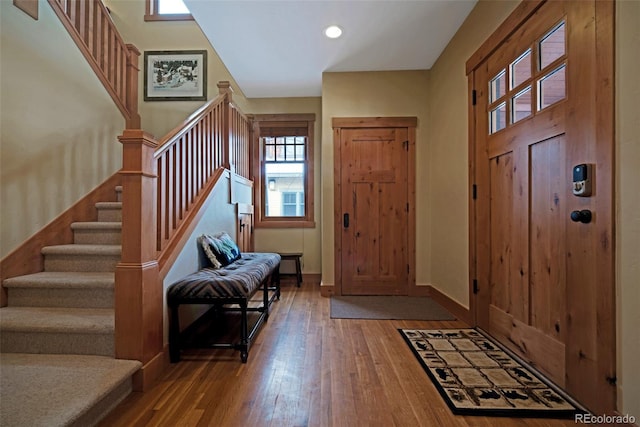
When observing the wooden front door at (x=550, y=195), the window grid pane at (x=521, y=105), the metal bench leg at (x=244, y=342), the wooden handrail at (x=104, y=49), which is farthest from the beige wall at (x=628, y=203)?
the wooden handrail at (x=104, y=49)

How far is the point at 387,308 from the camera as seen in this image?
3.16m

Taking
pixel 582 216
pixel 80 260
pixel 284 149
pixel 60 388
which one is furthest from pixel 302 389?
pixel 284 149

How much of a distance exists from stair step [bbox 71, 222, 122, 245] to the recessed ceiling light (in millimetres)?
2614

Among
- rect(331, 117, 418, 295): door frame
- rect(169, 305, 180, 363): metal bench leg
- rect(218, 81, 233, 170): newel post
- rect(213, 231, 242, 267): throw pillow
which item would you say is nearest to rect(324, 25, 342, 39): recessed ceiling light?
rect(331, 117, 418, 295): door frame

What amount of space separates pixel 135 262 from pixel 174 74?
3.91 meters

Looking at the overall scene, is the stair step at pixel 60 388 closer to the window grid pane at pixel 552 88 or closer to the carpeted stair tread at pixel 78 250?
the carpeted stair tread at pixel 78 250

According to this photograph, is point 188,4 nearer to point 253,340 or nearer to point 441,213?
point 253,340

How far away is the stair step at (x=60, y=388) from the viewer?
1188 millimetres

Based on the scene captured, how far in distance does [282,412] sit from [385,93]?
3524 millimetres

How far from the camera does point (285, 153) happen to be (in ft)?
15.4

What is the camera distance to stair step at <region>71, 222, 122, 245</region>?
2.48m

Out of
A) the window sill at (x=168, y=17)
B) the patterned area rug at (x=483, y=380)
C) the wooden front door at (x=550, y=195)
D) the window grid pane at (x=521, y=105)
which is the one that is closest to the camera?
the wooden front door at (x=550, y=195)

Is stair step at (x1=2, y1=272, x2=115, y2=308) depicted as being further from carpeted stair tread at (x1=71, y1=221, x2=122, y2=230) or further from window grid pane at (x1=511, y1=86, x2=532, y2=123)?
window grid pane at (x1=511, y1=86, x2=532, y2=123)

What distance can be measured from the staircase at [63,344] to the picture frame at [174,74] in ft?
9.41
